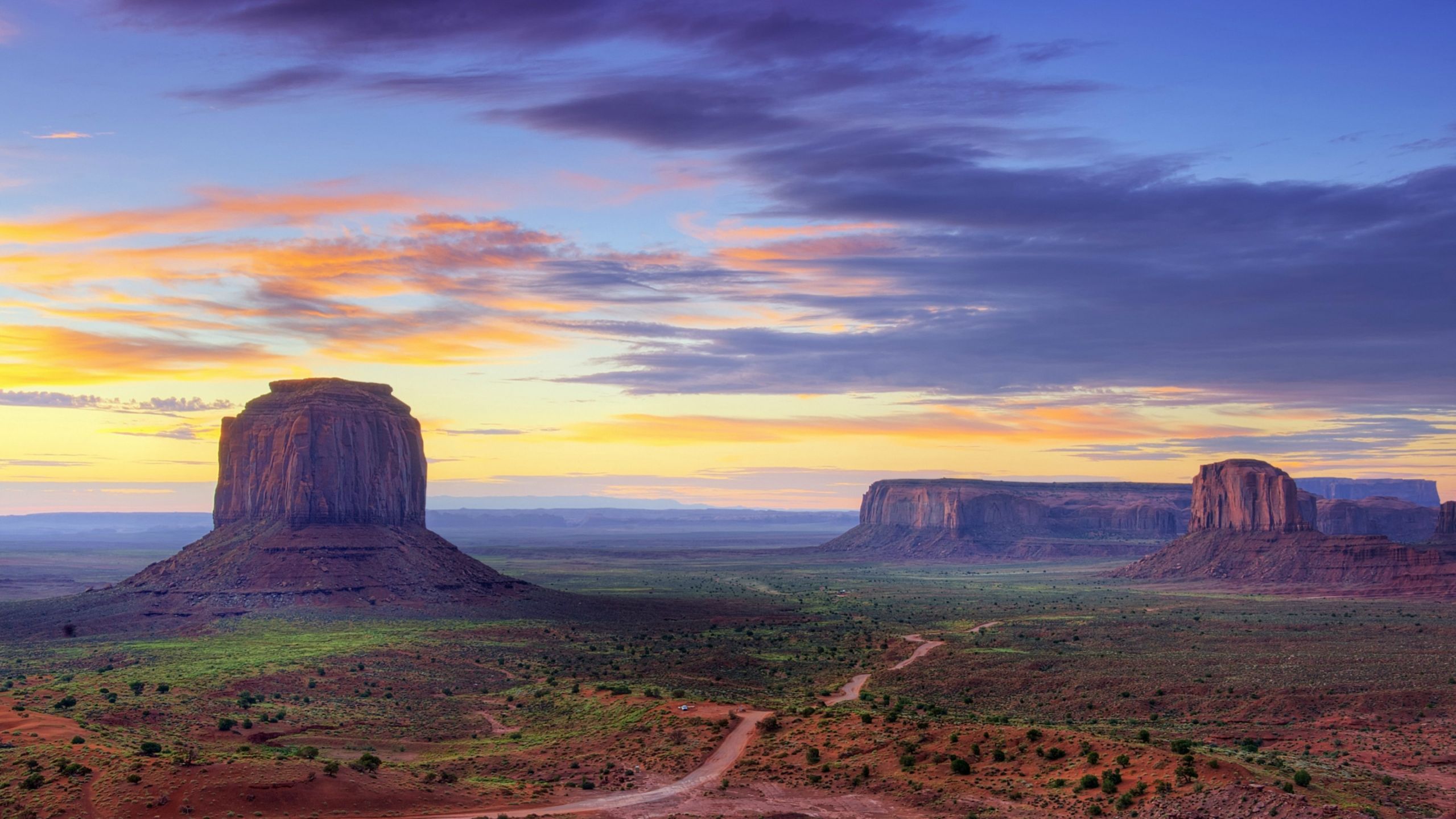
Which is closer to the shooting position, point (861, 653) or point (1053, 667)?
point (1053, 667)

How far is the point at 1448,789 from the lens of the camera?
43.8 metres

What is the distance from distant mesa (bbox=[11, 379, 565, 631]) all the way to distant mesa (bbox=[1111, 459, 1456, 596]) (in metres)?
97.8

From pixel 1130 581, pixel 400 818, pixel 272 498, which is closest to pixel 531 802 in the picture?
pixel 400 818

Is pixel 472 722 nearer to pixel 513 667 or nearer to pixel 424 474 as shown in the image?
pixel 513 667

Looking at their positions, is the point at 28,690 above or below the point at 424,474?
below

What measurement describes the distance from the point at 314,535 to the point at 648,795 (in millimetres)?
86442

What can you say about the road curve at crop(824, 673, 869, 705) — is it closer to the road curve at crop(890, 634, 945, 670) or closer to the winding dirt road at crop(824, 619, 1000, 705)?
the winding dirt road at crop(824, 619, 1000, 705)

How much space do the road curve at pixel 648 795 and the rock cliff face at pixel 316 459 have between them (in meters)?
83.9

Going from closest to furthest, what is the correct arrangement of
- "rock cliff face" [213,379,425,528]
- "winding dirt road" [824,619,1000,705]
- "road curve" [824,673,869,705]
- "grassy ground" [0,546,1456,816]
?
"grassy ground" [0,546,1456,816] < "road curve" [824,673,869,705] < "winding dirt road" [824,619,1000,705] < "rock cliff face" [213,379,425,528]

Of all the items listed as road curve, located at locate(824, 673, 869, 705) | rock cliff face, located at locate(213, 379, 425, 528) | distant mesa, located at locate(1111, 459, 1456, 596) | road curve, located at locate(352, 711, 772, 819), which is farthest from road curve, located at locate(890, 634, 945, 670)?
distant mesa, located at locate(1111, 459, 1456, 596)

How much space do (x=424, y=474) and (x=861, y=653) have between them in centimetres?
7129

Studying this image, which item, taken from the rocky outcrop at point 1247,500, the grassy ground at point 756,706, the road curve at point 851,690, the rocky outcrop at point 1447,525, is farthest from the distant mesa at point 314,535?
the rocky outcrop at point 1447,525

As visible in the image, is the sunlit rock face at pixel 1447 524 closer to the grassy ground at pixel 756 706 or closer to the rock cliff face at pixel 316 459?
the grassy ground at pixel 756 706

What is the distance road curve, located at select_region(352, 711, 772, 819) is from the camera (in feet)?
136
